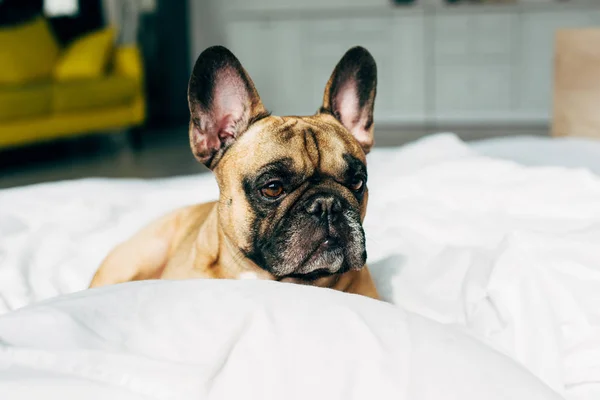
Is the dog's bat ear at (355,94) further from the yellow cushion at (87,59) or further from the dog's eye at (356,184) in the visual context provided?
the yellow cushion at (87,59)

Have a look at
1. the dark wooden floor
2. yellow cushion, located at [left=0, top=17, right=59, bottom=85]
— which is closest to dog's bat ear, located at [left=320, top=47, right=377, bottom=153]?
the dark wooden floor

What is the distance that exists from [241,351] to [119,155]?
492 cm

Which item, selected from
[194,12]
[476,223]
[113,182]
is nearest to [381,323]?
[476,223]

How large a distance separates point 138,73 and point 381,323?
202 inches

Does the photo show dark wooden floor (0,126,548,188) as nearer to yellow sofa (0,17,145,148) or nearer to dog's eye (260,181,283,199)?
yellow sofa (0,17,145,148)

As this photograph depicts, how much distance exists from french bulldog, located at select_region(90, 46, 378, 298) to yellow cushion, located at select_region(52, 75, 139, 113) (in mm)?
4023

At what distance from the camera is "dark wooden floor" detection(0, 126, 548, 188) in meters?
4.62

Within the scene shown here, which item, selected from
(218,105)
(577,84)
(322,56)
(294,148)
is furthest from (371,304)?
(322,56)

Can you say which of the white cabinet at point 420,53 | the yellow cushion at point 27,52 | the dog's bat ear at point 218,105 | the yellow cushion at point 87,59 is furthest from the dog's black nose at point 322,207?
the white cabinet at point 420,53

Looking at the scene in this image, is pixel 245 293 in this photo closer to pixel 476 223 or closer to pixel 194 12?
pixel 476 223

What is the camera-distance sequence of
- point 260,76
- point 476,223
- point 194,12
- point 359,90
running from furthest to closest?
point 194,12 < point 260,76 < point 476,223 < point 359,90

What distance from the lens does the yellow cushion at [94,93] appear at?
5082 mm

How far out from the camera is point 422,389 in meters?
0.72

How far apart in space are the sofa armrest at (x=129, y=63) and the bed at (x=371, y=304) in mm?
3714
